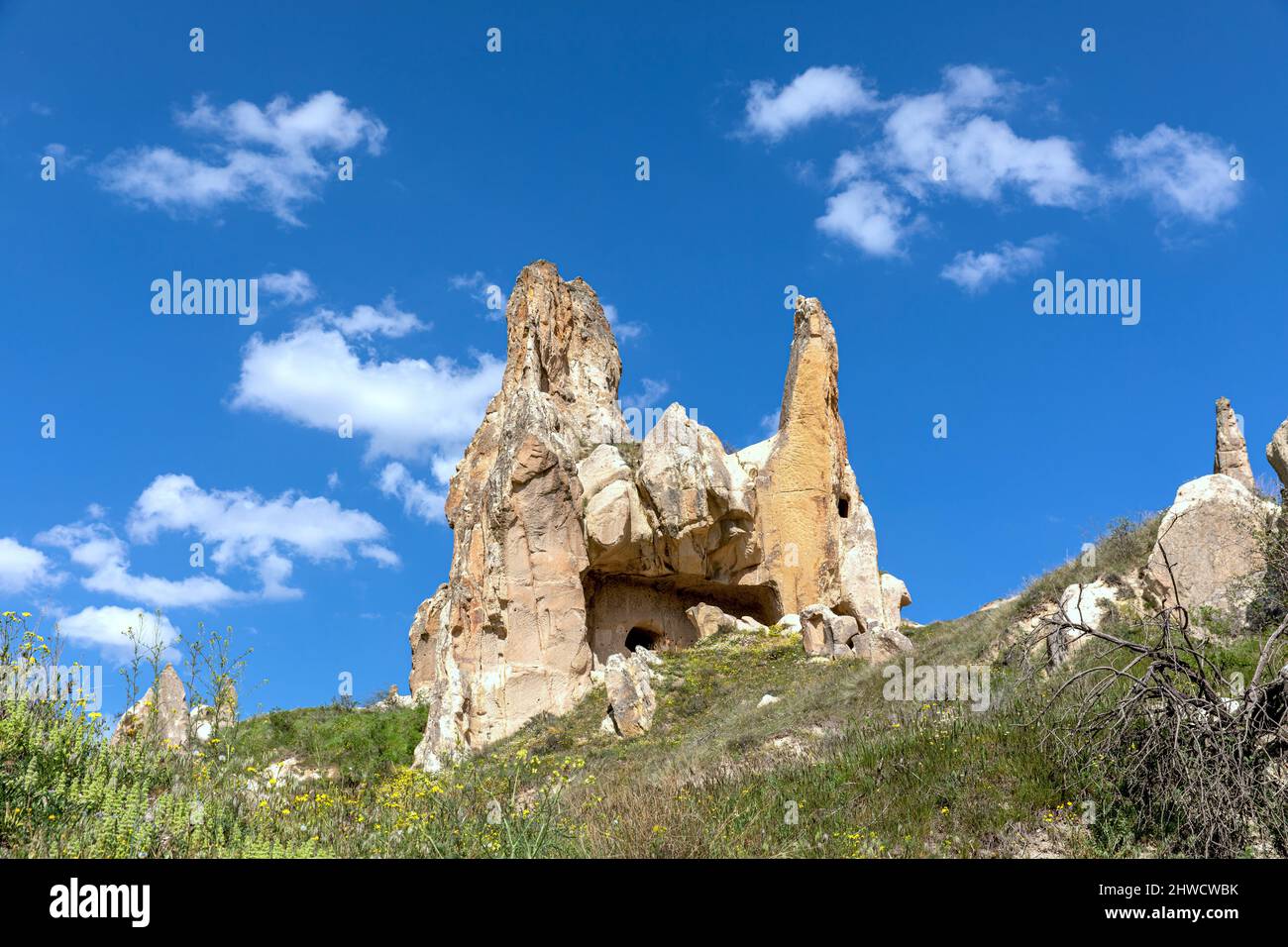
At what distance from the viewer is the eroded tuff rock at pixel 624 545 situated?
85.8 ft

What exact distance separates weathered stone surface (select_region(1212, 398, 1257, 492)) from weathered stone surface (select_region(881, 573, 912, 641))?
8.68m

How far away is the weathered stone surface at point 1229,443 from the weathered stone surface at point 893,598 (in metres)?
8.68

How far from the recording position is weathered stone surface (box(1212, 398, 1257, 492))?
25.4 m

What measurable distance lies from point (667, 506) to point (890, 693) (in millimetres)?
12525

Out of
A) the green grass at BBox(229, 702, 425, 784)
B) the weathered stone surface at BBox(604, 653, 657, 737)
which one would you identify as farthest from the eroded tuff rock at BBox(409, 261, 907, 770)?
the weathered stone surface at BBox(604, 653, 657, 737)

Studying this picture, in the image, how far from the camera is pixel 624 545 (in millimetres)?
28500

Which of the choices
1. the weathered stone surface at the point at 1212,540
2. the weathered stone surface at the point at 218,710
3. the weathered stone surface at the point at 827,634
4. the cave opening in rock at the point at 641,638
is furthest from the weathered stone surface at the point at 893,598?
A: the weathered stone surface at the point at 218,710

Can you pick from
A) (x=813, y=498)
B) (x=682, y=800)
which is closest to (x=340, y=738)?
(x=813, y=498)

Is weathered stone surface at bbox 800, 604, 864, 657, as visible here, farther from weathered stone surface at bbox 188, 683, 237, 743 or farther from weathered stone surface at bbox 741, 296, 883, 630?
weathered stone surface at bbox 188, 683, 237, 743

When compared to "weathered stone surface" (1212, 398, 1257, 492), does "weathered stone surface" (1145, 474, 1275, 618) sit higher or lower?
lower

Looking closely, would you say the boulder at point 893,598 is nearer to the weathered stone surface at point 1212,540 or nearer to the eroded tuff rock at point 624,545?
the eroded tuff rock at point 624,545

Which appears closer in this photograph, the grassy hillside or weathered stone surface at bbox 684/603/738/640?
the grassy hillside
